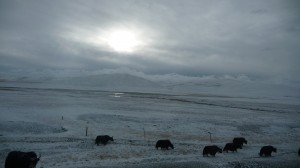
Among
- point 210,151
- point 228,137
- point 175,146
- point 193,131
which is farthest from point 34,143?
point 228,137

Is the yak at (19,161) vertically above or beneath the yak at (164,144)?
above

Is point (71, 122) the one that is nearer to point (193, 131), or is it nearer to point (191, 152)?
point (193, 131)

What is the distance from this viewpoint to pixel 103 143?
1652cm

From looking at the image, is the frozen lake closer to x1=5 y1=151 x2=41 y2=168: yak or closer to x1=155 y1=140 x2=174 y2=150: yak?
x1=155 y1=140 x2=174 y2=150: yak

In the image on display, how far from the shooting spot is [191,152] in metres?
15.8

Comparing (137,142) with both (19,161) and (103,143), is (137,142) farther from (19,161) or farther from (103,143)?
(19,161)

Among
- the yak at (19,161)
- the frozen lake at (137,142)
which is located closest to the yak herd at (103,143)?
the yak at (19,161)

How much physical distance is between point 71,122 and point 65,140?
733 centimetres

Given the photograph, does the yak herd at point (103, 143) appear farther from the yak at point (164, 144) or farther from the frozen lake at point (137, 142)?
the frozen lake at point (137, 142)

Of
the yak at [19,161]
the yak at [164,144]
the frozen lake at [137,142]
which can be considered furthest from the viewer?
the yak at [164,144]

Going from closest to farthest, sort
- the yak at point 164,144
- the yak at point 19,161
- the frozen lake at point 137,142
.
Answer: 1. the yak at point 19,161
2. the frozen lake at point 137,142
3. the yak at point 164,144

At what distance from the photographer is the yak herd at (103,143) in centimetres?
1032

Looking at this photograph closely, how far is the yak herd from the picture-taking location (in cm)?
1032

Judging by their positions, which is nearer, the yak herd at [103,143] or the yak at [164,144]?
the yak herd at [103,143]
